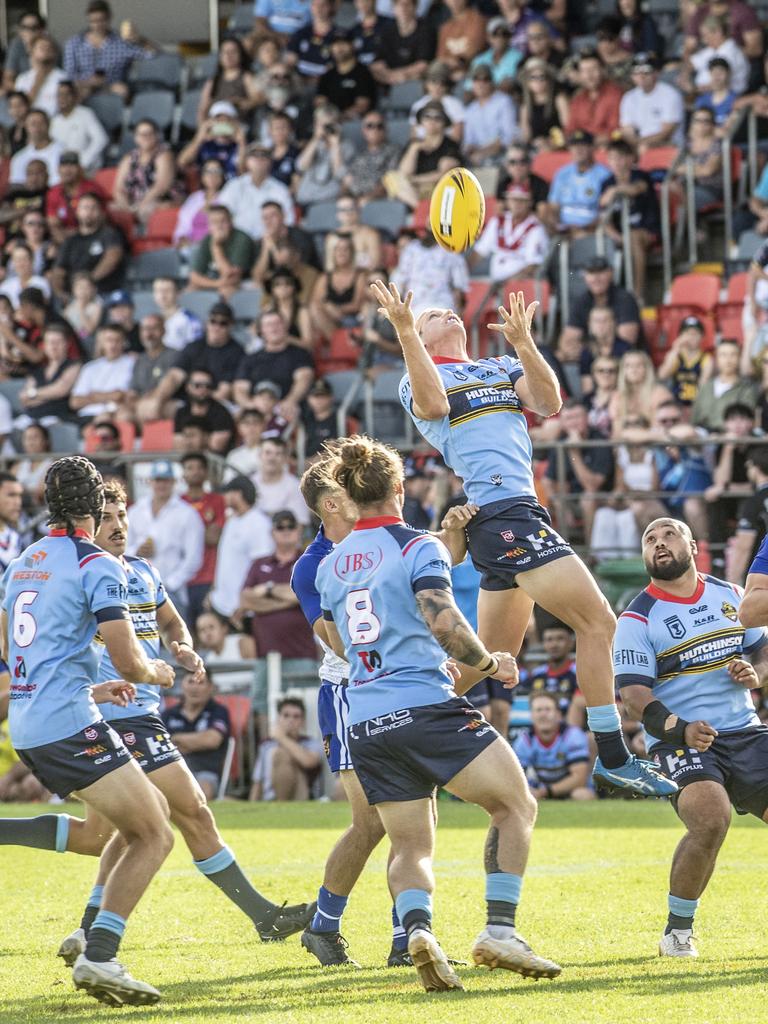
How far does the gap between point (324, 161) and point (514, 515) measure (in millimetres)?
13102

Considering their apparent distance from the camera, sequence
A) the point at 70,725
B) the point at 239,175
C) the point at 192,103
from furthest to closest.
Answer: the point at 192,103
the point at 239,175
the point at 70,725

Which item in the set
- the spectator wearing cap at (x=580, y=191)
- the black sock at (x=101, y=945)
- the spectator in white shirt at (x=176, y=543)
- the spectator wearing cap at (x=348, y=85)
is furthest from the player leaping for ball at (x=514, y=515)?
the spectator wearing cap at (x=348, y=85)

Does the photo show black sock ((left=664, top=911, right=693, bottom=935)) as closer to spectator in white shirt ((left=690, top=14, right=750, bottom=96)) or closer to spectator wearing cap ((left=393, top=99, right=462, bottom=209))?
spectator wearing cap ((left=393, top=99, right=462, bottom=209))

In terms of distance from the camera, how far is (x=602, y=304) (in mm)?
16156

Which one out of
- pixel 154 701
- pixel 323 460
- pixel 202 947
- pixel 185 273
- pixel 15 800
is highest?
pixel 185 273

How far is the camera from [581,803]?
45.4ft

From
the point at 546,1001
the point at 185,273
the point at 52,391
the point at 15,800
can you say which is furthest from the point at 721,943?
the point at 185,273

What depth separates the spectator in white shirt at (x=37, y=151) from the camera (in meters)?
21.9

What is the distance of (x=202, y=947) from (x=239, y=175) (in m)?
14.4

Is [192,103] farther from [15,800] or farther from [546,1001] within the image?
[546,1001]

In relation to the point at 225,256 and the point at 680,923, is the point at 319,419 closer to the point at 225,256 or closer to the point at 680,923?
the point at 225,256

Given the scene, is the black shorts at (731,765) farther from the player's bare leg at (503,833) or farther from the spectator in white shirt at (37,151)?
the spectator in white shirt at (37,151)

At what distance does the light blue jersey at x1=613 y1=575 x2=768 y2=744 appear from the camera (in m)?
7.14

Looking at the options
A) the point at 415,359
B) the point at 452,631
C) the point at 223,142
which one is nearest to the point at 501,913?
the point at 452,631
